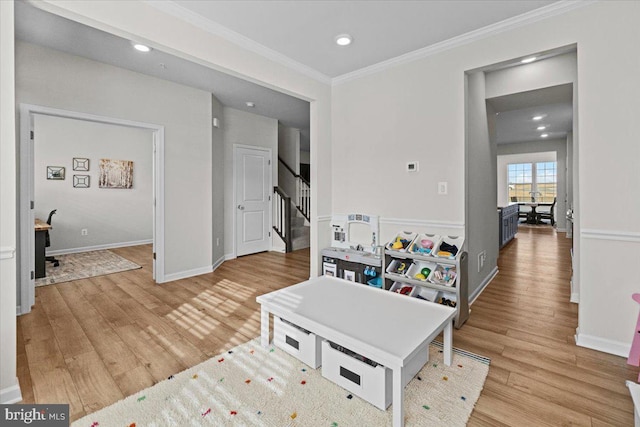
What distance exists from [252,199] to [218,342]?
370cm

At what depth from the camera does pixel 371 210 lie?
3625mm

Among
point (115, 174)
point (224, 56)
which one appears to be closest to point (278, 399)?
point (224, 56)

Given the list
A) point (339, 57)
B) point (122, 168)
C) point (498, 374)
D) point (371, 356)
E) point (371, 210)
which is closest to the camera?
point (371, 356)

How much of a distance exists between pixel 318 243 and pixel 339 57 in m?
2.19

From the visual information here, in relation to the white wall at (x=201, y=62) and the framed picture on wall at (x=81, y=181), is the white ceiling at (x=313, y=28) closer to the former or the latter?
the white wall at (x=201, y=62)

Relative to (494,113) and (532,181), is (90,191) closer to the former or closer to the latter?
(494,113)

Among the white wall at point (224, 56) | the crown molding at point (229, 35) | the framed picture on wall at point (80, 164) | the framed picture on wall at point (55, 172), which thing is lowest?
the framed picture on wall at point (55, 172)

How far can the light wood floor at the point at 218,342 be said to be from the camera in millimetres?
1727

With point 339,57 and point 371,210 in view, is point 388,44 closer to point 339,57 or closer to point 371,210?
point 339,57

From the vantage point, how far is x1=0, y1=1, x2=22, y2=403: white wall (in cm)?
164

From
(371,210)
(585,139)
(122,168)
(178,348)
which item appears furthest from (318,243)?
(122,168)
